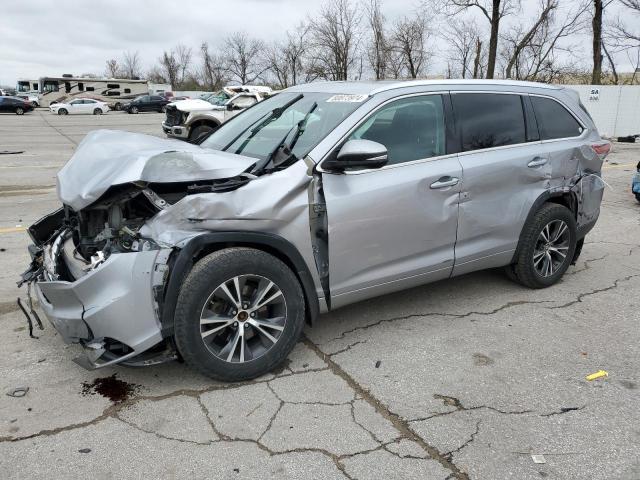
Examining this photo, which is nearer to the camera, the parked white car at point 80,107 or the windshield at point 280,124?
the windshield at point 280,124

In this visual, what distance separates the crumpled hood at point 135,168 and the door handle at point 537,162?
95.0 inches

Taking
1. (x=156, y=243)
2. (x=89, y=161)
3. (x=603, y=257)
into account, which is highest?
(x=89, y=161)

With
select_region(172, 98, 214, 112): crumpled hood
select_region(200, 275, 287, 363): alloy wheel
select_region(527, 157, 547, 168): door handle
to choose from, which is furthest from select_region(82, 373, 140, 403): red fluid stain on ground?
select_region(172, 98, 214, 112): crumpled hood

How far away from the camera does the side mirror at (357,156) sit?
337 cm

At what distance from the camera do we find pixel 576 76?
3372cm

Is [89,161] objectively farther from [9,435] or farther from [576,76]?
[576,76]

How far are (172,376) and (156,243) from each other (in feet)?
3.03

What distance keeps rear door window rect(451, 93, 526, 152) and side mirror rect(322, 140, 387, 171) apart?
990 millimetres

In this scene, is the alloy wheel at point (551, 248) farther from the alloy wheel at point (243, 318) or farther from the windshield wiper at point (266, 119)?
the alloy wheel at point (243, 318)

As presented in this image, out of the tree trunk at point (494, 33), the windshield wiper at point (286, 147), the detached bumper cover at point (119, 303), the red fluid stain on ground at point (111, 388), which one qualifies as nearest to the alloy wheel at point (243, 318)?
the detached bumper cover at point (119, 303)

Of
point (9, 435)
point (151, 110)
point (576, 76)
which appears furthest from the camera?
point (151, 110)

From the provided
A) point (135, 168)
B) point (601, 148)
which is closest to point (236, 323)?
point (135, 168)

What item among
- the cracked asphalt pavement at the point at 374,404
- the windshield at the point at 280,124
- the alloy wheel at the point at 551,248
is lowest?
the cracked asphalt pavement at the point at 374,404

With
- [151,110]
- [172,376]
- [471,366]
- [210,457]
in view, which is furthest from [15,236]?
[151,110]
